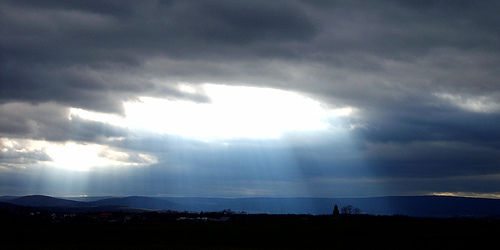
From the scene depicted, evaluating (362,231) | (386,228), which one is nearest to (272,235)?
(362,231)

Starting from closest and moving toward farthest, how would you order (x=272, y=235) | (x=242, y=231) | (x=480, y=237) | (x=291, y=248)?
(x=291, y=248) → (x=480, y=237) → (x=272, y=235) → (x=242, y=231)

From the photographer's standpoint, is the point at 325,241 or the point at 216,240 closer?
the point at 325,241

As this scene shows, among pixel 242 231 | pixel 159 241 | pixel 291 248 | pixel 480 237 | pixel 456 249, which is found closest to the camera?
pixel 456 249

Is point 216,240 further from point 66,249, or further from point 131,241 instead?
point 66,249

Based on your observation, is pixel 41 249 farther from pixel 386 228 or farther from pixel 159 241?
pixel 386 228

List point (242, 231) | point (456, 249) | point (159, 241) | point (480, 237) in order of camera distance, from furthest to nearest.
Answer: point (242, 231) < point (159, 241) < point (480, 237) < point (456, 249)

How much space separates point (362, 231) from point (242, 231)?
1046 inches

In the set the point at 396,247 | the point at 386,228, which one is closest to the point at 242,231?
the point at 386,228

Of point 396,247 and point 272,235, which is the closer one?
point 396,247

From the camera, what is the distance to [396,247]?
243 ft

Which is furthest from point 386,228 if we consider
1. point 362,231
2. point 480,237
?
point 480,237

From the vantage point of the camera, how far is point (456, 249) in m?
69.9

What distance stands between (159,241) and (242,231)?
23.6m

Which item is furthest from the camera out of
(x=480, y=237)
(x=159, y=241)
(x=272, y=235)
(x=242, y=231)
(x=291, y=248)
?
(x=242, y=231)
